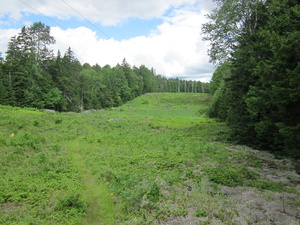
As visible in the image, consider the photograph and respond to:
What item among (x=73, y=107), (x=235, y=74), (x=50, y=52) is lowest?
(x=73, y=107)

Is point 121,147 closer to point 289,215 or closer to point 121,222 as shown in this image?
point 121,222

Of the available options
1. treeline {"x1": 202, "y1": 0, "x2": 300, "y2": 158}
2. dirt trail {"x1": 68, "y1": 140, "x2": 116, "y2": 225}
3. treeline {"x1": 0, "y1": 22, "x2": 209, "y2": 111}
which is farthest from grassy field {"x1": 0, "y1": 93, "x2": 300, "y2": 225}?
treeline {"x1": 0, "y1": 22, "x2": 209, "y2": 111}

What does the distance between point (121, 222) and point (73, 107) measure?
61.0 meters

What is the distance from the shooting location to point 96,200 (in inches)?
359

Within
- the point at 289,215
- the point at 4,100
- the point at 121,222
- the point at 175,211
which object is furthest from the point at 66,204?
the point at 4,100

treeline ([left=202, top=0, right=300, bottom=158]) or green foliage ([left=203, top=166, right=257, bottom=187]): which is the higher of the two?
treeline ([left=202, top=0, right=300, bottom=158])

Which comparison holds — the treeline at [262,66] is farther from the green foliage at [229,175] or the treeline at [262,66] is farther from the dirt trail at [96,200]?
the dirt trail at [96,200]

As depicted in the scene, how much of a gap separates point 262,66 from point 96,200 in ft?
42.2

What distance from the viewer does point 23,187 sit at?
9750 mm

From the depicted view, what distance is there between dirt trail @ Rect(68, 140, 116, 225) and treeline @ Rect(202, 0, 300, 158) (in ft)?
32.0

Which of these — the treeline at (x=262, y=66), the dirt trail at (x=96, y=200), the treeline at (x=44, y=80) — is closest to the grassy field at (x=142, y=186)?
the dirt trail at (x=96, y=200)

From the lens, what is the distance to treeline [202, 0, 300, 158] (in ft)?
36.3

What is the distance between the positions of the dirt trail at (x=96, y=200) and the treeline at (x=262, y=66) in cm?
975

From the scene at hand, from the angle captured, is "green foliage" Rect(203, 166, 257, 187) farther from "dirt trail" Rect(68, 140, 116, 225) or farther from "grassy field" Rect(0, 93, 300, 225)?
"dirt trail" Rect(68, 140, 116, 225)
